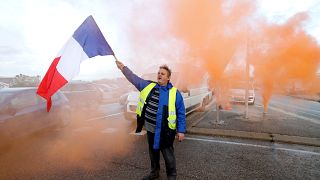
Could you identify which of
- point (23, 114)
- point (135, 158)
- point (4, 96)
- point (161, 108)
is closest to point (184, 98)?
point (135, 158)

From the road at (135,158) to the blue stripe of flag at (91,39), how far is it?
2267 mm

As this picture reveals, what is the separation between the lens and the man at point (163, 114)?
376 centimetres

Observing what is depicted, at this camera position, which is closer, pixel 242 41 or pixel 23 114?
pixel 23 114

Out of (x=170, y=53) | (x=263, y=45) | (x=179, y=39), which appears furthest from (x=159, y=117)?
(x=263, y=45)

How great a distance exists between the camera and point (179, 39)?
9.29 meters

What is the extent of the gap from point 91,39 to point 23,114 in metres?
3.58

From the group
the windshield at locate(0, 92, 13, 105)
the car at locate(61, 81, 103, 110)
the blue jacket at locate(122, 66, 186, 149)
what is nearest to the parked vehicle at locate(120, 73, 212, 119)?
the car at locate(61, 81, 103, 110)

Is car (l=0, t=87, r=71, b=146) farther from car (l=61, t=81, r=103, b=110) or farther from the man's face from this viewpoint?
the man's face

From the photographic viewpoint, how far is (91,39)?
4.63 metres

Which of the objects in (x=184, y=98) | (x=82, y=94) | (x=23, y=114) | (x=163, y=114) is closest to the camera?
(x=163, y=114)

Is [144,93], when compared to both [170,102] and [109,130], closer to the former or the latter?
[170,102]

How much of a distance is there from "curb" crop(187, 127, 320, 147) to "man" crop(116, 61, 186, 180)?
411 centimetres

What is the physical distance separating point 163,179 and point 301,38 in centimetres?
784

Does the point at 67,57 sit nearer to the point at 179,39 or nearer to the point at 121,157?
the point at 121,157
